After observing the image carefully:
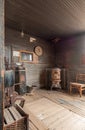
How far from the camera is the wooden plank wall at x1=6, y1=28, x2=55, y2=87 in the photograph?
4312 millimetres

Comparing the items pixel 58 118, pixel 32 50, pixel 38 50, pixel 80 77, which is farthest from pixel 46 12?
pixel 80 77

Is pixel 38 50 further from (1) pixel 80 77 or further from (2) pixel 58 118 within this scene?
(2) pixel 58 118

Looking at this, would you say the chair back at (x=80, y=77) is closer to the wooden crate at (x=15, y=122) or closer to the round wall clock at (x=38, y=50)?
the round wall clock at (x=38, y=50)

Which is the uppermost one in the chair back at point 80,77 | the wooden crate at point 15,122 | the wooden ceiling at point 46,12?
the wooden ceiling at point 46,12

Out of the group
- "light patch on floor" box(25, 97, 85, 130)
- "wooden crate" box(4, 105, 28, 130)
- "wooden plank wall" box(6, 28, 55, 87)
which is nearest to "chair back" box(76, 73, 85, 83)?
"wooden plank wall" box(6, 28, 55, 87)

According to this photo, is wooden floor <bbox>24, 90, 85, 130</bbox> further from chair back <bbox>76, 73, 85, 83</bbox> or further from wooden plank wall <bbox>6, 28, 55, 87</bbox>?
wooden plank wall <bbox>6, 28, 55, 87</bbox>

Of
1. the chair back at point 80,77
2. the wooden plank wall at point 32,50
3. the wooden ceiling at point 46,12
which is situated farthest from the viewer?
the chair back at point 80,77

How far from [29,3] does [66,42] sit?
11.3 feet

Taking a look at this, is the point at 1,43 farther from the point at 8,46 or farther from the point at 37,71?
the point at 37,71

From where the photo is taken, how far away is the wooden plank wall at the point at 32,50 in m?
4.31

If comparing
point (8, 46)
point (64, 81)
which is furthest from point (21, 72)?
point (64, 81)

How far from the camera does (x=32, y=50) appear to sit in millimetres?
5109

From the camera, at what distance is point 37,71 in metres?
5.32

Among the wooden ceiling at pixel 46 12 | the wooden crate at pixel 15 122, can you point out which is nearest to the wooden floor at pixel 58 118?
the wooden crate at pixel 15 122
